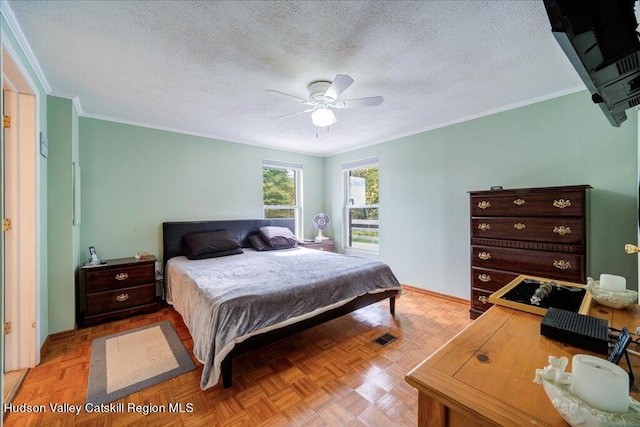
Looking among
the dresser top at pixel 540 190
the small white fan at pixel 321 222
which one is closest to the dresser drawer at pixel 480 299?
the dresser top at pixel 540 190

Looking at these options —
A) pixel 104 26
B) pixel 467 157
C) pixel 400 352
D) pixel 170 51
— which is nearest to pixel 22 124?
pixel 104 26

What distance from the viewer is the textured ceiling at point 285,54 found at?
152 centimetres

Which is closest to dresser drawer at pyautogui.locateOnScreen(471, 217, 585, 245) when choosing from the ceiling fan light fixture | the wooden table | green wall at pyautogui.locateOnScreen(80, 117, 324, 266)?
the wooden table

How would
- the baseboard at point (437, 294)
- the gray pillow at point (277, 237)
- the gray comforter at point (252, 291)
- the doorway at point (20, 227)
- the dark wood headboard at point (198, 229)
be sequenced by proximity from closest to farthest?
1. the gray comforter at point (252, 291)
2. the doorway at point (20, 227)
3. the baseboard at point (437, 294)
4. the dark wood headboard at point (198, 229)
5. the gray pillow at point (277, 237)

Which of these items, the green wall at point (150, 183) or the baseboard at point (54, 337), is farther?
the green wall at point (150, 183)

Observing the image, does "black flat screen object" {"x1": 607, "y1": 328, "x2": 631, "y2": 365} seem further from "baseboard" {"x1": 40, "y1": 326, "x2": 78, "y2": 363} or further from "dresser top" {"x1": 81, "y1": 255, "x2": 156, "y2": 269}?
"dresser top" {"x1": 81, "y1": 255, "x2": 156, "y2": 269}

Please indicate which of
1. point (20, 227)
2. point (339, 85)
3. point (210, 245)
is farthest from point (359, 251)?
point (20, 227)

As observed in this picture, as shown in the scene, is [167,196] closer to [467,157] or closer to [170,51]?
[170,51]

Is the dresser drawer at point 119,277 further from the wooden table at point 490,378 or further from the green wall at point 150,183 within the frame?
the wooden table at point 490,378

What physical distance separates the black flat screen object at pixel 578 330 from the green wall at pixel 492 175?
219cm

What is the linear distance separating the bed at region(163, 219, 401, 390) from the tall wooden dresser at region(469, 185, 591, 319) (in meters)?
0.99

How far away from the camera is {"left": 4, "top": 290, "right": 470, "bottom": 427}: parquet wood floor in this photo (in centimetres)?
158

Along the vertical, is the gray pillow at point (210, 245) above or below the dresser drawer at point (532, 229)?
below

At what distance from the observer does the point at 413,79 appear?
2299 mm
